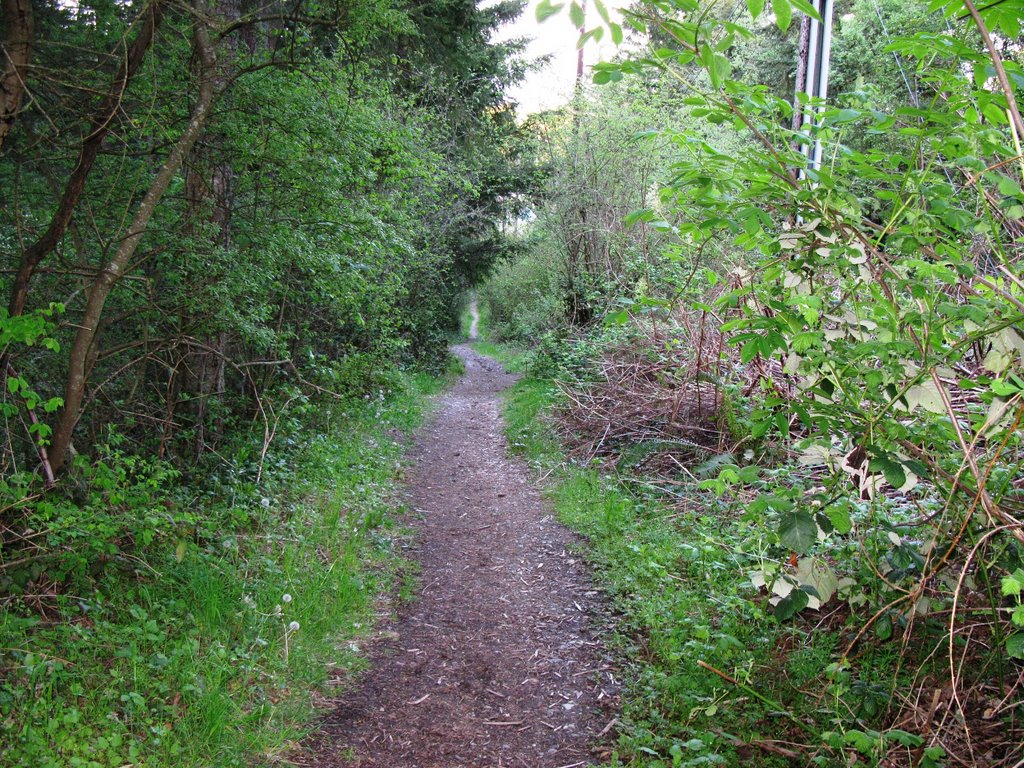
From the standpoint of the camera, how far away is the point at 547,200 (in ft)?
44.9

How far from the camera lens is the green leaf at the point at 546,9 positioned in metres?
1.63

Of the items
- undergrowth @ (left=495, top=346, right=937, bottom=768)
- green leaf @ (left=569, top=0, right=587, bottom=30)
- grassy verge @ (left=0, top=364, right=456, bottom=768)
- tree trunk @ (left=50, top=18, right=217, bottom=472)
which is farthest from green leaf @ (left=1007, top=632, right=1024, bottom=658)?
tree trunk @ (left=50, top=18, right=217, bottom=472)

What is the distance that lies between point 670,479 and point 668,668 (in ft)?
9.84

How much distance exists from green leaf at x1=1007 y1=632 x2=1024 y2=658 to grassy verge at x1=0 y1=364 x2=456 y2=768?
320 cm

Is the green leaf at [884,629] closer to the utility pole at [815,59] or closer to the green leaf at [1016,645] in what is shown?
the green leaf at [1016,645]

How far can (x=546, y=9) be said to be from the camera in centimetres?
164

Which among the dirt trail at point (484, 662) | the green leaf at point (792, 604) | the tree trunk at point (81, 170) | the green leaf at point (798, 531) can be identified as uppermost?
the tree trunk at point (81, 170)

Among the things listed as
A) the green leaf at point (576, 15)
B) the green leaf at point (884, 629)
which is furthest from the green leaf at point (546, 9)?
the green leaf at point (884, 629)

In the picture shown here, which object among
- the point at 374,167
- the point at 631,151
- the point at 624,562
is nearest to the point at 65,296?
the point at 374,167

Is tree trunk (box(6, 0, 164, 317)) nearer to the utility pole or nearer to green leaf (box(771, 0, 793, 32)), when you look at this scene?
green leaf (box(771, 0, 793, 32))

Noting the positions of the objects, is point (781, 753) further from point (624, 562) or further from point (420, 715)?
point (624, 562)

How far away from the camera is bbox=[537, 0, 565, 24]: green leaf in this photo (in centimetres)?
163

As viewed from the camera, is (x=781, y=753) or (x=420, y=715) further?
(x=420, y=715)

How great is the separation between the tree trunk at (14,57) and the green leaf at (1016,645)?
513 cm
